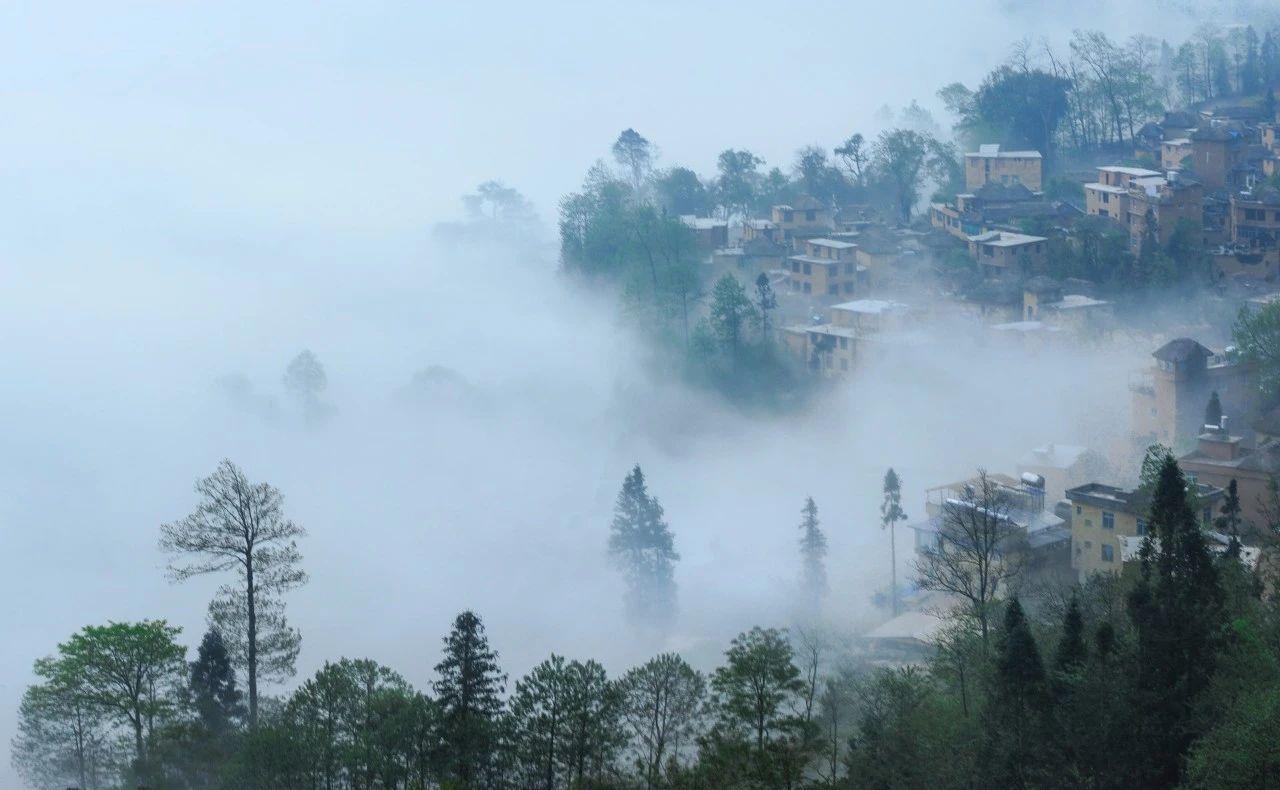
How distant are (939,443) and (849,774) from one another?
14744 millimetres

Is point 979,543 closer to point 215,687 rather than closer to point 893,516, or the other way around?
point 893,516

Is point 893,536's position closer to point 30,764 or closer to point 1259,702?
point 30,764

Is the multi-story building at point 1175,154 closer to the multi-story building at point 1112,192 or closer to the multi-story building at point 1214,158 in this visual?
the multi-story building at point 1214,158

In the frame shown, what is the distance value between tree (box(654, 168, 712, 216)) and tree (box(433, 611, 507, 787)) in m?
27.2

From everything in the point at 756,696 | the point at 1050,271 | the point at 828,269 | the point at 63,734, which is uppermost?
the point at 828,269

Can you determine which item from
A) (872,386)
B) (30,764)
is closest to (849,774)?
(30,764)

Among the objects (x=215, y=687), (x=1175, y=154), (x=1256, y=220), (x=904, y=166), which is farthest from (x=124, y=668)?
(x=904, y=166)

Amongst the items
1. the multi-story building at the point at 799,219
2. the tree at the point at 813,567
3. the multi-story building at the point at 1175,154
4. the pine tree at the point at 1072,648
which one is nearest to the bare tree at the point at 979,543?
the tree at the point at 813,567

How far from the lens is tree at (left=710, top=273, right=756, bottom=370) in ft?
93.9

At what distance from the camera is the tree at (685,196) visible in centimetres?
3766

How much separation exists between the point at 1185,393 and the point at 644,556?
7.76 meters

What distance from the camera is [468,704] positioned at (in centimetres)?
1097

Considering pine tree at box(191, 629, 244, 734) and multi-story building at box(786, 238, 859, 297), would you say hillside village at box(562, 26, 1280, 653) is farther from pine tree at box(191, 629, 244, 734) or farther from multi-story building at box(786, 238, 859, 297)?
pine tree at box(191, 629, 244, 734)

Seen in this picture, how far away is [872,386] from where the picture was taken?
26719 mm
